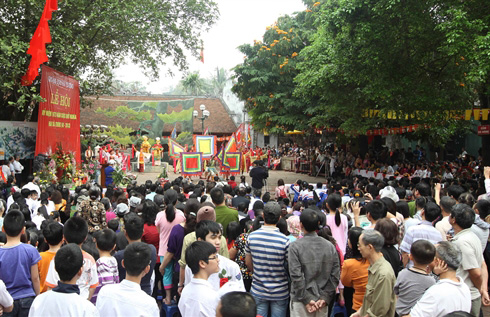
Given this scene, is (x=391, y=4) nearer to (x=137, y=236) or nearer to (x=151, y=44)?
(x=137, y=236)

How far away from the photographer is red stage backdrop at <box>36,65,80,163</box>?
1398 cm

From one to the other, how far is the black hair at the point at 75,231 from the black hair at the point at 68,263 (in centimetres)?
99

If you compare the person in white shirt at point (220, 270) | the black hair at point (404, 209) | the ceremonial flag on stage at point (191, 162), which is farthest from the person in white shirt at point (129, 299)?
the ceremonial flag on stage at point (191, 162)

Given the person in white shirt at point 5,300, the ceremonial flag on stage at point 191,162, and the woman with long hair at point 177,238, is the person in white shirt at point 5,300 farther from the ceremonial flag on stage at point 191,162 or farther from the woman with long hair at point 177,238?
the ceremonial flag on stage at point 191,162

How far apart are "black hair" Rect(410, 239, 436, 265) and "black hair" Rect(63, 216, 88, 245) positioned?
2853 millimetres

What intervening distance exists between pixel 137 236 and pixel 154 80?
15105 millimetres

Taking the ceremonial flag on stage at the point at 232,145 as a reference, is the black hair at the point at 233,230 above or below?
below

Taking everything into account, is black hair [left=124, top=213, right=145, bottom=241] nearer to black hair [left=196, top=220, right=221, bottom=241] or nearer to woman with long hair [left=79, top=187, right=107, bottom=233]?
black hair [left=196, top=220, right=221, bottom=241]

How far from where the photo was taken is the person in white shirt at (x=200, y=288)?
2848 millimetres

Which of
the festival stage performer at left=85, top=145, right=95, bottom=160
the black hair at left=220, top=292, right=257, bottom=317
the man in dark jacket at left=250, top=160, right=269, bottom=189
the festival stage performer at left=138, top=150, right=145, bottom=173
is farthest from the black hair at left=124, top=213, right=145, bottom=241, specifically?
the festival stage performer at left=138, top=150, right=145, bottom=173

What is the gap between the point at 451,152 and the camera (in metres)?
21.2

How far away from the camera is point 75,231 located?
399 centimetres

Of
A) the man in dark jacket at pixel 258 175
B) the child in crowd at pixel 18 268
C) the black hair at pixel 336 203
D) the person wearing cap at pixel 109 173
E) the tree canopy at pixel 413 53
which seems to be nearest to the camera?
the child in crowd at pixel 18 268

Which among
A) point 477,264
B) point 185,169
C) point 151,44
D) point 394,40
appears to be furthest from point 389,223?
point 151,44
